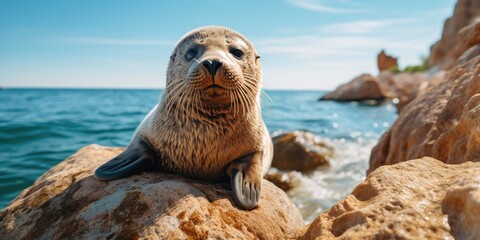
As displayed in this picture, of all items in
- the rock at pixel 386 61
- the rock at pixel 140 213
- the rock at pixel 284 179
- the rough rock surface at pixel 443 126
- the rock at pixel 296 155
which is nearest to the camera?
the rock at pixel 140 213

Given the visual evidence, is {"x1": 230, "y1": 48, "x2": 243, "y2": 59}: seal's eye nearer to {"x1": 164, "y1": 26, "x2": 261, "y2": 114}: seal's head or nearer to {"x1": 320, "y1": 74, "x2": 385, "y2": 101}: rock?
{"x1": 164, "y1": 26, "x2": 261, "y2": 114}: seal's head

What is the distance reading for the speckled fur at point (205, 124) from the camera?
10.2 ft

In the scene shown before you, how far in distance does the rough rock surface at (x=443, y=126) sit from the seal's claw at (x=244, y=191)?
61.2 inches

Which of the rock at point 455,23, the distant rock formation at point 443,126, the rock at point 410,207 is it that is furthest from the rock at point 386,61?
the rock at point 410,207

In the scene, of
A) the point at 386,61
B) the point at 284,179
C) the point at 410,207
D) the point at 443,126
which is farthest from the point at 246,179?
the point at 386,61

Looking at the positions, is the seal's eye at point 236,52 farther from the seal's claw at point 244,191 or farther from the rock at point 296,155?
the rock at point 296,155

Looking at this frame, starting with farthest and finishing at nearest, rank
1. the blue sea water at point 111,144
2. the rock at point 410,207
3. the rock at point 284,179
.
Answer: the rock at point 284,179
the blue sea water at point 111,144
the rock at point 410,207

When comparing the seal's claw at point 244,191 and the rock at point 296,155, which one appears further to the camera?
the rock at point 296,155

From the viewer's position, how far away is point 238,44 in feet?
11.6

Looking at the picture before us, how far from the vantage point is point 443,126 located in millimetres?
3422

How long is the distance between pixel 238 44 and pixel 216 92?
0.76 meters

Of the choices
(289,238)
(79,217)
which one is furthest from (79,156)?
(289,238)

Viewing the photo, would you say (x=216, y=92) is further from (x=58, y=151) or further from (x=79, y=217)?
(x=58, y=151)

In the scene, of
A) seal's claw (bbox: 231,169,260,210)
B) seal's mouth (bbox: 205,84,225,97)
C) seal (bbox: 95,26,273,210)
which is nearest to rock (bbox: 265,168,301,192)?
seal (bbox: 95,26,273,210)
